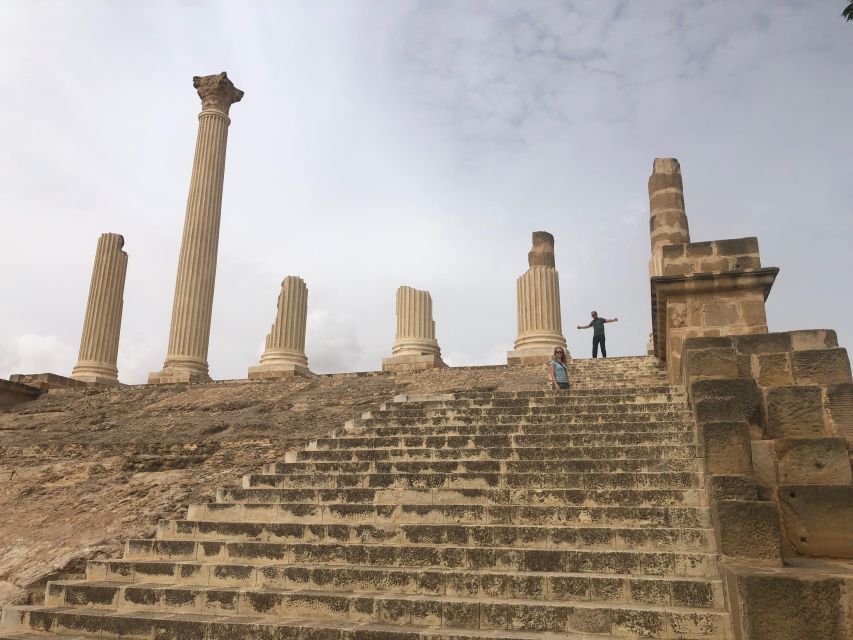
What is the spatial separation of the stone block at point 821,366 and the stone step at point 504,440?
1163 mm

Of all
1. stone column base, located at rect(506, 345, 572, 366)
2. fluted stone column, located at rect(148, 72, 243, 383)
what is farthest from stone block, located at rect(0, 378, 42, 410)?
stone column base, located at rect(506, 345, 572, 366)

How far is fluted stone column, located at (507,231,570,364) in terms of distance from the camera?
14.7 meters

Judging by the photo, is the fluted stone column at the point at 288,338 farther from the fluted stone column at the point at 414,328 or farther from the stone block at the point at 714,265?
the stone block at the point at 714,265

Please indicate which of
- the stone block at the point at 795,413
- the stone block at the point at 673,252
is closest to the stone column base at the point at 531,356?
the stone block at the point at 673,252

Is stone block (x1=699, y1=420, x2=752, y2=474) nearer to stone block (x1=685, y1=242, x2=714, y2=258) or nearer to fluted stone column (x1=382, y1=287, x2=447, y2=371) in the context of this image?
stone block (x1=685, y1=242, x2=714, y2=258)

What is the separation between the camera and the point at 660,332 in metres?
10.5

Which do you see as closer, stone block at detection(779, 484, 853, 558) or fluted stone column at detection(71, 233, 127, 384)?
stone block at detection(779, 484, 853, 558)

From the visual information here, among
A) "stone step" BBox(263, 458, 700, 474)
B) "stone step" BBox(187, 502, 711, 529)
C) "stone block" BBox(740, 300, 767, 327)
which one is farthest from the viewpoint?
"stone block" BBox(740, 300, 767, 327)

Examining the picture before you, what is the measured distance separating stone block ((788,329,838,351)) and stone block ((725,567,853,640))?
3.27m

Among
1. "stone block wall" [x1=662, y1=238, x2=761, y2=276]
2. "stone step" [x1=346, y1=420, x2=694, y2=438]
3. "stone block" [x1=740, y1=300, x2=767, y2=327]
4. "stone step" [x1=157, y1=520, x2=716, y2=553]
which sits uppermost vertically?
"stone block wall" [x1=662, y1=238, x2=761, y2=276]

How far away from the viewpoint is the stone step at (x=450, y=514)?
4943mm

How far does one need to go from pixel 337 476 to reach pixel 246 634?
8.00 ft

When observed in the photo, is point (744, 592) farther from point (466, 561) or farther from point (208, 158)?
point (208, 158)

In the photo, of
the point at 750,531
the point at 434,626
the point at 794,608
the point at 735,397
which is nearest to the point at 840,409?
the point at 735,397
